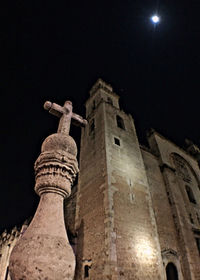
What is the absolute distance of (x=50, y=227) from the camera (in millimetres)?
2109

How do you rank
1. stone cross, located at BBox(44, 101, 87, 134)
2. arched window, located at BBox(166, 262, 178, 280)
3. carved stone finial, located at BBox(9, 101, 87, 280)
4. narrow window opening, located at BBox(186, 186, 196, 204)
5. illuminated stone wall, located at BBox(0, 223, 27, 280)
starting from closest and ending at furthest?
carved stone finial, located at BBox(9, 101, 87, 280), stone cross, located at BBox(44, 101, 87, 134), arched window, located at BBox(166, 262, 178, 280), illuminated stone wall, located at BBox(0, 223, 27, 280), narrow window opening, located at BBox(186, 186, 196, 204)

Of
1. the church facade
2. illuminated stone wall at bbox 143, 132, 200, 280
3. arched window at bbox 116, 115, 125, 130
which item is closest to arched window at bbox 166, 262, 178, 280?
the church facade

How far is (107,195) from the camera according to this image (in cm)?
894

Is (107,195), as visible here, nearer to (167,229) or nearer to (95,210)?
(95,210)

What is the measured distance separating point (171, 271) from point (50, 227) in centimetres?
1064

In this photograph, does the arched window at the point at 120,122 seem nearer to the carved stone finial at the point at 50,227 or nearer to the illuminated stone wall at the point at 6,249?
the illuminated stone wall at the point at 6,249

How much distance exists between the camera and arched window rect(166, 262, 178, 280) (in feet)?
31.4

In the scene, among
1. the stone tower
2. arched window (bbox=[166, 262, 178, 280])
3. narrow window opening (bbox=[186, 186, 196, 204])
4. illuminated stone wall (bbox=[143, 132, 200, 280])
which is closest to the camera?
the stone tower

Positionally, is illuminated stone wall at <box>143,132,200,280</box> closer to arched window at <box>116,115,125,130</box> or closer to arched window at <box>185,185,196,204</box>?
arched window at <box>185,185,196,204</box>

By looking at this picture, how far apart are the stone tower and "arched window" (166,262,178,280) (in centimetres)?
177

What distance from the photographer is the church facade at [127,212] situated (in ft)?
25.7

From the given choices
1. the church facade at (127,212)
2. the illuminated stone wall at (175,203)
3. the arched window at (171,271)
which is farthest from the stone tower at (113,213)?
the illuminated stone wall at (175,203)

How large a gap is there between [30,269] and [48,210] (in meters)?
0.62

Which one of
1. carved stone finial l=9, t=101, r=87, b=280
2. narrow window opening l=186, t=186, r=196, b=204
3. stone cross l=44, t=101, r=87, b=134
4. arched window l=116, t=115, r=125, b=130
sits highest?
arched window l=116, t=115, r=125, b=130
